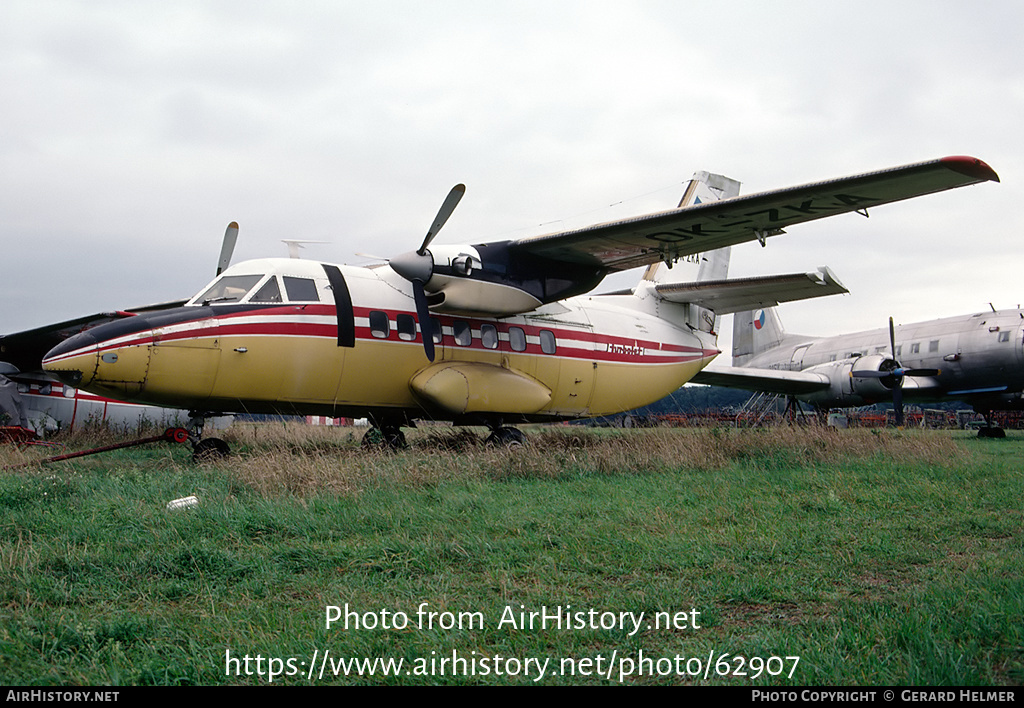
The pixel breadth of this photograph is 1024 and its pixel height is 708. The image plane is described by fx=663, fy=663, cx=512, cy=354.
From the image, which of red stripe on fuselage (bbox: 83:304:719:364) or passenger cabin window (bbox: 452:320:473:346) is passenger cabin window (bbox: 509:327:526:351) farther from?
passenger cabin window (bbox: 452:320:473:346)

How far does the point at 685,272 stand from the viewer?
17.6m

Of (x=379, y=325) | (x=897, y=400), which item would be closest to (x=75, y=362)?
(x=379, y=325)

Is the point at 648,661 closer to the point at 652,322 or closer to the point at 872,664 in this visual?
the point at 872,664

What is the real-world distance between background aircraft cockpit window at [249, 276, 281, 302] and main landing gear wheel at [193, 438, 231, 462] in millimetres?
2252

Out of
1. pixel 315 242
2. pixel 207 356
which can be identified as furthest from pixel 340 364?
pixel 315 242

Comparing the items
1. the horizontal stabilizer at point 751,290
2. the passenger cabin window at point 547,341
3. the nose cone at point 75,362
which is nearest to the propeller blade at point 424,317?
the passenger cabin window at point 547,341

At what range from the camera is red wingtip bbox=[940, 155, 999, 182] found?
8.20 meters

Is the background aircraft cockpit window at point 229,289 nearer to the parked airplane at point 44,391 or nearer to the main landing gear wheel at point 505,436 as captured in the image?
the parked airplane at point 44,391

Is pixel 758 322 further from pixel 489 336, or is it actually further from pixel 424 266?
pixel 424 266

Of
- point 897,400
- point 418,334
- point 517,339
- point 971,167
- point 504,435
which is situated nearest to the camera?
point 971,167

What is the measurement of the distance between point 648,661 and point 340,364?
8.71 metres

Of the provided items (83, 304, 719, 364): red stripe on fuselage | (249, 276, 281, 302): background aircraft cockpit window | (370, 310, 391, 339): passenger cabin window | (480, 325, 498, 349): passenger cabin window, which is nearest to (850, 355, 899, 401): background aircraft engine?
(83, 304, 719, 364): red stripe on fuselage

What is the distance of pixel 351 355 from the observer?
428 inches

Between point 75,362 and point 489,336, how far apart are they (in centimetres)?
663
